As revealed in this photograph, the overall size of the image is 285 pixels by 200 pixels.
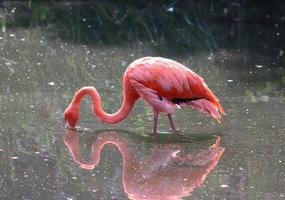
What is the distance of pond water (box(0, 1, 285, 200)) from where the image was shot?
5578 mm

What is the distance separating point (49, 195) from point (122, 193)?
0.52 meters

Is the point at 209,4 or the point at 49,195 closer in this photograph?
the point at 49,195

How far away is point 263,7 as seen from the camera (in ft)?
43.0

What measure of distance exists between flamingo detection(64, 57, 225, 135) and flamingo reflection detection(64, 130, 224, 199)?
22 cm

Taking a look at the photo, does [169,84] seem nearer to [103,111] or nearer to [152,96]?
Result: [152,96]

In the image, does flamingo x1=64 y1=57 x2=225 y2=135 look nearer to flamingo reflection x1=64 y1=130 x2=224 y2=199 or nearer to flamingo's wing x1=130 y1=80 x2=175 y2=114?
flamingo's wing x1=130 y1=80 x2=175 y2=114

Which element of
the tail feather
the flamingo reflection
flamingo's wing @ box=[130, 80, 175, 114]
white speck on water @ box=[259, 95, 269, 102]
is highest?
flamingo's wing @ box=[130, 80, 175, 114]

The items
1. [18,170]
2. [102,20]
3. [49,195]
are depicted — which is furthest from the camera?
[102,20]

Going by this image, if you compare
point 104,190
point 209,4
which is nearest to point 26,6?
point 209,4

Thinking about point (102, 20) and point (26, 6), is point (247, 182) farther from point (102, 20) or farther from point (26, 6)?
point (26, 6)

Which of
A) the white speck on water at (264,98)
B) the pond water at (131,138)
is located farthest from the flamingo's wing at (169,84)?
the white speck on water at (264,98)

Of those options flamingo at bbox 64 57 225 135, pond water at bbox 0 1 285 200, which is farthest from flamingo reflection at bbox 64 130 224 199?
flamingo at bbox 64 57 225 135

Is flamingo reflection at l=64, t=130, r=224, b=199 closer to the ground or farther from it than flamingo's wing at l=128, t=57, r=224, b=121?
closer to the ground

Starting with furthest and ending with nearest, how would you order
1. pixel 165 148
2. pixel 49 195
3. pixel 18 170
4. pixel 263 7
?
1. pixel 263 7
2. pixel 165 148
3. pixel 18 170
4. pixel 49 195
